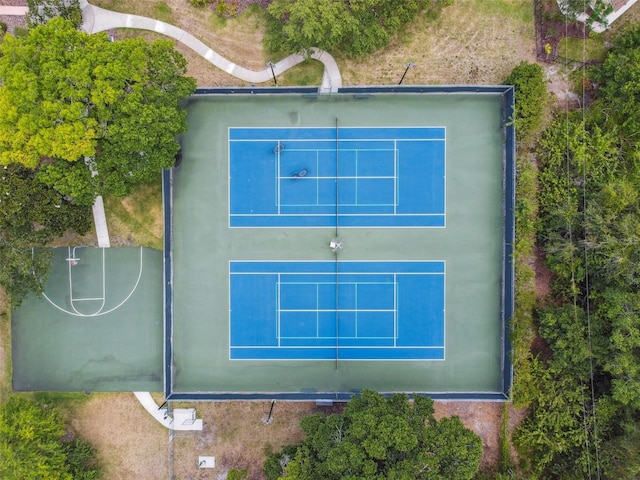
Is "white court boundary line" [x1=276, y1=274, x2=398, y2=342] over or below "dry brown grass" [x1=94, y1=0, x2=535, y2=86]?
below

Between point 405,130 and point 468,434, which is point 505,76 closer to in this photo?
point 405,130

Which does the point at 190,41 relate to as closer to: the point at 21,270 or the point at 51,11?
the point at 51,11

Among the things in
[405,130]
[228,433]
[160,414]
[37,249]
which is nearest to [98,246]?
[37,249]

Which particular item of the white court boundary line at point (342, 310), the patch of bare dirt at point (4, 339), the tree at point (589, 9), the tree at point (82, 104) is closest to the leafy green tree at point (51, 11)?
the tree at point (82, 104)

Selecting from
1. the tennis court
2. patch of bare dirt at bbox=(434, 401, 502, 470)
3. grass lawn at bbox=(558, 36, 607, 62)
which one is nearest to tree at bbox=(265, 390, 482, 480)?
the tennis court

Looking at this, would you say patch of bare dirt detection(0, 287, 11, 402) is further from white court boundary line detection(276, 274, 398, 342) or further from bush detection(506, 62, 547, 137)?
bush detection(506, 62, 547, 137)

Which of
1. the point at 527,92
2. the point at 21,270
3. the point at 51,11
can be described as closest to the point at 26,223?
the point at 21,270

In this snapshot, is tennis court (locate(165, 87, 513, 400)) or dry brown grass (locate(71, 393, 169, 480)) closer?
tennis court (locate(165, 87, 513, 400))
